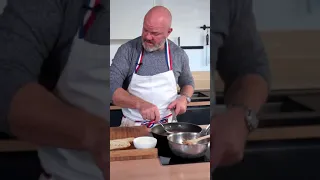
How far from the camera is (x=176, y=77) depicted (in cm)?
170

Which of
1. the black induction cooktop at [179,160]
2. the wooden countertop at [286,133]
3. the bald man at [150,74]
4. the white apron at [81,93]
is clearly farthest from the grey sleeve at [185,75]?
the white apron at [81,93]

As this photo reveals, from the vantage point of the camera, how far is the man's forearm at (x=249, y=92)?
0.48 metres

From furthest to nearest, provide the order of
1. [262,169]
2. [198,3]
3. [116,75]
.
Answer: [198,3] < [116,75] < [262,169]

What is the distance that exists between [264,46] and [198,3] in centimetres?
206

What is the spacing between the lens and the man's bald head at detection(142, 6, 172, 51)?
1.47 metres

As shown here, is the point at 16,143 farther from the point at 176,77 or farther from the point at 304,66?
the point at 176,77

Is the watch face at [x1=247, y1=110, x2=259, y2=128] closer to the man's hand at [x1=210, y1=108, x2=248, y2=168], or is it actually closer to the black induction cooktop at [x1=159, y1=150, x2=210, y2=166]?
the man's hand at [x1=210, y1=108, x2=248, y2=168]

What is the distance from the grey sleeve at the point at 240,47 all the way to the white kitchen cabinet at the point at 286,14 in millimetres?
15

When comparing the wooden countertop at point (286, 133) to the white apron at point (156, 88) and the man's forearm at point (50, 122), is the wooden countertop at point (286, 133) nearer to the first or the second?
the man's forearm at point (50, 122)

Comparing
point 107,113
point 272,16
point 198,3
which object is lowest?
point 107,113

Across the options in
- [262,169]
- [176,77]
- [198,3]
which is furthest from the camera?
[198,3]

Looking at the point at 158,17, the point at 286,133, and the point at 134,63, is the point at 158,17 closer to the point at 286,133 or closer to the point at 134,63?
the point at 134,63

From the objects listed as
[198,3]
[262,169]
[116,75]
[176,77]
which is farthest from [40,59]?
[198,3]

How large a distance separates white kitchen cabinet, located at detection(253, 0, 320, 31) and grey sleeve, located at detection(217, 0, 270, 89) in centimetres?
2
